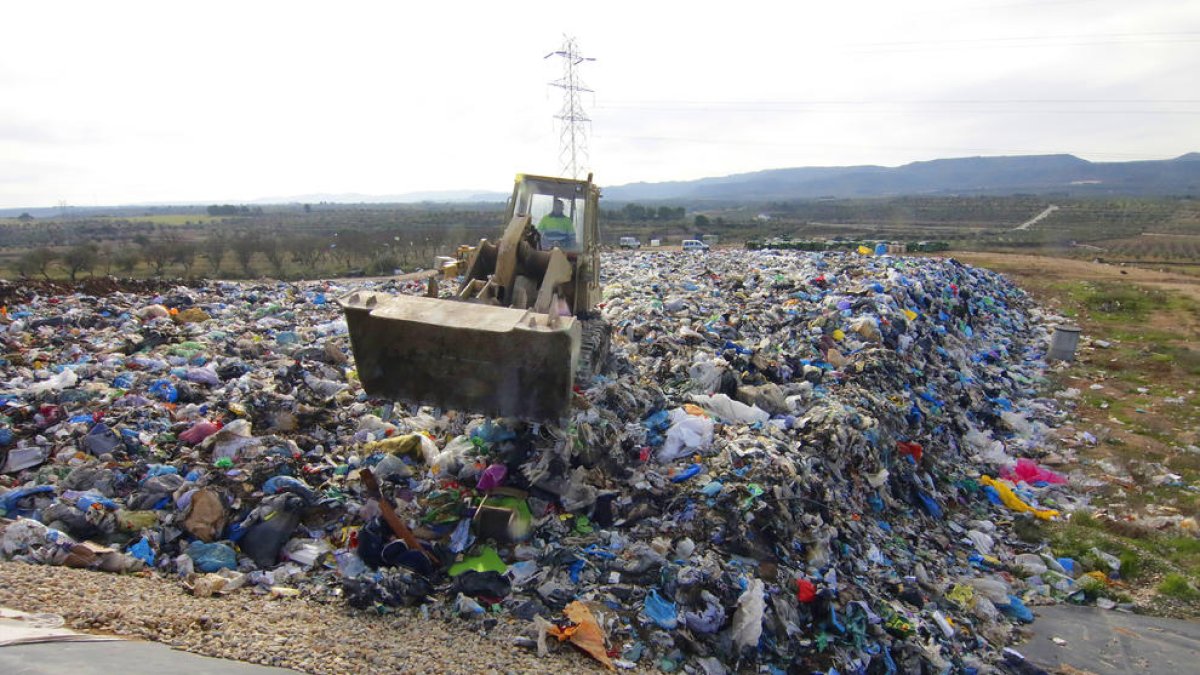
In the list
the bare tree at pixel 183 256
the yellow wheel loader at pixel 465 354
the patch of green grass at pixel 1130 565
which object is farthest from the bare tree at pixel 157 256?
the patch of green grass at pixel 1130 565

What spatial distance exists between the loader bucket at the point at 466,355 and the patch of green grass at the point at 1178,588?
16.8 ft

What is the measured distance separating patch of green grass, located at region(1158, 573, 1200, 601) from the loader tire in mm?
5053

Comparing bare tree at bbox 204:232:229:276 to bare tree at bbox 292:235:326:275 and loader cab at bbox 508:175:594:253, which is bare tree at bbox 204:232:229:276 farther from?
loader cab at bbox 508:175:594:253

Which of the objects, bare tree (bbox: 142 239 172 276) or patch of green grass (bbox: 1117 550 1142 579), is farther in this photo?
bare tree (bbox: 142 239 172 276)

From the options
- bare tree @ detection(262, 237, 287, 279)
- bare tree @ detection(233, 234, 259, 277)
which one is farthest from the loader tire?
bare tree @ detection(233, 234, 259, 277)

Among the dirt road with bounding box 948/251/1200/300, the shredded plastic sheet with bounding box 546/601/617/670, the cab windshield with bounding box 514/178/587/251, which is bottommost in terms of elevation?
the shredded plastic sheet with bounding box 546/601/617/670

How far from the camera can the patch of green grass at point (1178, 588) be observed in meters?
5.27

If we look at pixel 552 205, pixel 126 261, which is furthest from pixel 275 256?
pixel 552 205

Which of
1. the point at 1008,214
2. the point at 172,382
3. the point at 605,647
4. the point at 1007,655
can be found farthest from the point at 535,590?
the point at 1008,214

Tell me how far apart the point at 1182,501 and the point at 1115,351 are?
7.55m

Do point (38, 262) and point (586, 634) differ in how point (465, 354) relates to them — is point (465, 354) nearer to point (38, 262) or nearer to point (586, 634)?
point (586, 634)

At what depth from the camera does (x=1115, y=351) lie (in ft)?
42.7

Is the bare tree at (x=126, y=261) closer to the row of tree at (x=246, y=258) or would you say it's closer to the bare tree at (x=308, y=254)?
the row of tree at (x=246, y=258)

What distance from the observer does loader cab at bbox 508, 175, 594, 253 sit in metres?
6.41
